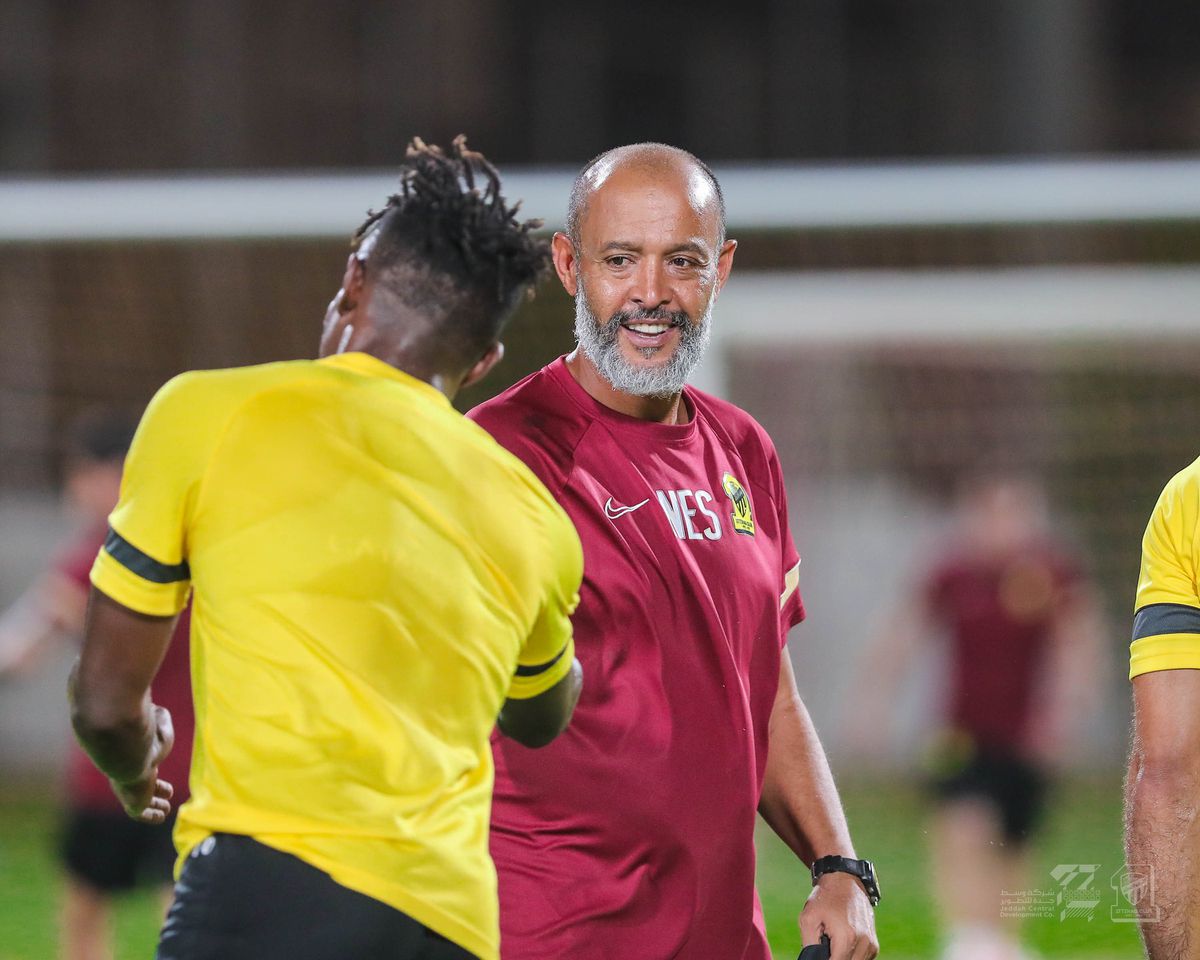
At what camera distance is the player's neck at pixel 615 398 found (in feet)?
11.1

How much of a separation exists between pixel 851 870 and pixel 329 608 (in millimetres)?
1483

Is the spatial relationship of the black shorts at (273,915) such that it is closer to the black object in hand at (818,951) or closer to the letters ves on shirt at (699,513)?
the letters ves on shirt at (699,513)

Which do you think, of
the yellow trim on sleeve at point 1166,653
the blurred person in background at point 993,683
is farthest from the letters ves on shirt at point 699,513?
the blurred person in background at point 993,683

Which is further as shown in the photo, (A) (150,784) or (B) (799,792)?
(B) (799,792)

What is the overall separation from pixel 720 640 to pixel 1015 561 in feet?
18.5

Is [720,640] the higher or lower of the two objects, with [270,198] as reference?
lower

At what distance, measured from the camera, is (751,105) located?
1770cm

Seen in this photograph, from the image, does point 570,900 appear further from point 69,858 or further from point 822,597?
point 822,597


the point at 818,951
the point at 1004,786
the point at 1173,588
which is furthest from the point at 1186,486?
the point at 1004,786

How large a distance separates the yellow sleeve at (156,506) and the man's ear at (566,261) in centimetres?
123

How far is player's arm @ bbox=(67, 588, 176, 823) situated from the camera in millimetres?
2377

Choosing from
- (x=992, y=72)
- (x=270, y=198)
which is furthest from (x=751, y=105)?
(x=270, y=198)

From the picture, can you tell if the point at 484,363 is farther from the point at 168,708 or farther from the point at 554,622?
the point at 168,708

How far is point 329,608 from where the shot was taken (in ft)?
7.54
